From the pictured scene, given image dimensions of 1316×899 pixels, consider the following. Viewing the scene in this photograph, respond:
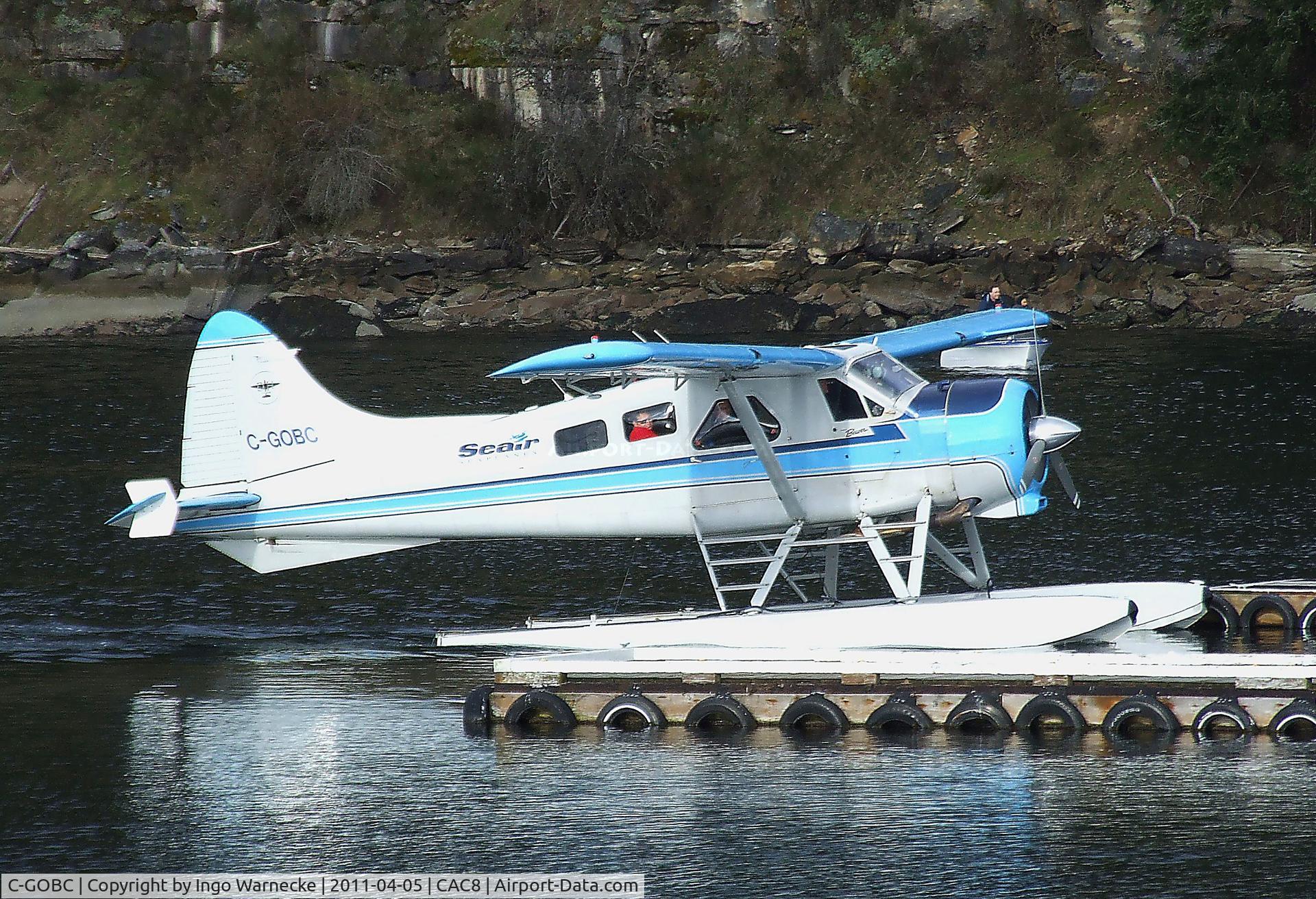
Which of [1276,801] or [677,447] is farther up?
[677,447]

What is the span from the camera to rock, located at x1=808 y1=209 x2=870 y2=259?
42875 mm

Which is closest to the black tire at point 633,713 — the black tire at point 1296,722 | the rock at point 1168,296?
the black tire at point 1296,722

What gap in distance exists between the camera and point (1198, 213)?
42.2 m

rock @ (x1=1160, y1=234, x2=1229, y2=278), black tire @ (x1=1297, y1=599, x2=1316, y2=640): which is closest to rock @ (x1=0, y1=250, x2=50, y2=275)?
rock @ (x1=1160, y1=234, x2=1229, y2=278)

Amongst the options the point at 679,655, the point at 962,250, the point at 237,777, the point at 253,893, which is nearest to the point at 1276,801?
the point at 679,655

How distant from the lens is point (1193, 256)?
4016 cm

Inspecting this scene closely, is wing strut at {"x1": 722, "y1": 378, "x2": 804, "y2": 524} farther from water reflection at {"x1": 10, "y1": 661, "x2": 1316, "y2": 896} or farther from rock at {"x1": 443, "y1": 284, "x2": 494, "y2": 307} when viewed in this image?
rock at {"x1": 443, "y1": 284, "x2": 494, "y2": 307}

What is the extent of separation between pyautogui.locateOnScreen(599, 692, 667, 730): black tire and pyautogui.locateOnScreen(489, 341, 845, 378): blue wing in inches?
96.7

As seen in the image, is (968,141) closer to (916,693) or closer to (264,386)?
(264,386)

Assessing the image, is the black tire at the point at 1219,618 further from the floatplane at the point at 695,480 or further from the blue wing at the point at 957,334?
Result: the blue wing at the point at 957,334

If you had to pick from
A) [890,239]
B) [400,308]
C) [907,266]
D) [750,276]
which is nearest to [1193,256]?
[907,266]

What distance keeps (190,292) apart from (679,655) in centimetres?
3443

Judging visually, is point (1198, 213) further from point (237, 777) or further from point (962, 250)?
point (237, 777)

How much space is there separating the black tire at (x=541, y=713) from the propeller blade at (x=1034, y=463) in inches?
157
